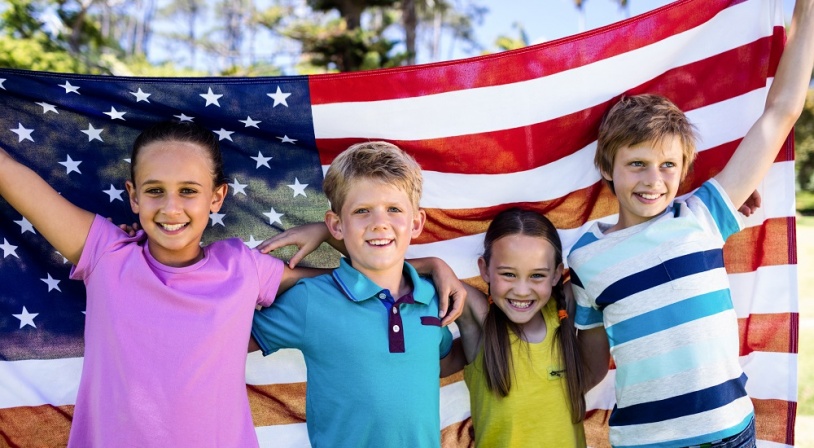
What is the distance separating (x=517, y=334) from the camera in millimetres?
2867

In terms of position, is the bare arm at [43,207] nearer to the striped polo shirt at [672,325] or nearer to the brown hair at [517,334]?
the brown hair at [517,334]

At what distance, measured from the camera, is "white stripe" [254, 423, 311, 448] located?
3111 mm

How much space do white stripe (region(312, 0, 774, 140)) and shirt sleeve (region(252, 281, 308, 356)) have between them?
88 centimetres

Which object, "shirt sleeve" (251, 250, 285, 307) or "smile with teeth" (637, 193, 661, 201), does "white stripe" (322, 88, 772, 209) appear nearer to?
"smile with teeth" (637, 193, 661, 201)

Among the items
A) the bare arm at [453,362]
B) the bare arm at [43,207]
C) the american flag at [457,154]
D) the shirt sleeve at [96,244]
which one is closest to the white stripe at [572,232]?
the american flag at [457,154]

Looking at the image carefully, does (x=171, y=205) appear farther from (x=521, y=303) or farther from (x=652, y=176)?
(x=652, y=176)

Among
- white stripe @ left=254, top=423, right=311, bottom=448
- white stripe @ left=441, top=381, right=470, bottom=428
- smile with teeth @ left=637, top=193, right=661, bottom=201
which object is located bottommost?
white stripe @ left=254, top=423, right=311, bottom=448

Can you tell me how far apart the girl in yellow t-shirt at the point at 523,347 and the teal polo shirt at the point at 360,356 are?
321 mm

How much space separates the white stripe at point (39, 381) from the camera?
2850mm

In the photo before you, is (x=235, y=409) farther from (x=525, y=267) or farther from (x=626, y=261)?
(x=626, y=261)

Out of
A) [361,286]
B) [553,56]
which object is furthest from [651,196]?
[361,286]

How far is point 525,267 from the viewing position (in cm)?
286

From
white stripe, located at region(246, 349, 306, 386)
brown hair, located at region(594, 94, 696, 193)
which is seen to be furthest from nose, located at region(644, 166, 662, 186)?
white stripe, located at region(246, 349, 306, 386)

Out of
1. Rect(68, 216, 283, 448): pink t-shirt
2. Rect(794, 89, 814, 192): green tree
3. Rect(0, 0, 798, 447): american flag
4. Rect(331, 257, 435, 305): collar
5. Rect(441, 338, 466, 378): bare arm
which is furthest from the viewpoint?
Rect(794, 89, 814, 192): green tree
